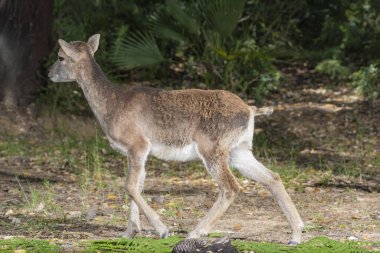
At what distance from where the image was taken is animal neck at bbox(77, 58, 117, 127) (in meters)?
8.27

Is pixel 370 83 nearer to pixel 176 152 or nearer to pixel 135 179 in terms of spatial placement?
pixel 176 152

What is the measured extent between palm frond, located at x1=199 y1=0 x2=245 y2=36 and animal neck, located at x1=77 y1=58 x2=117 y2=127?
236 inches

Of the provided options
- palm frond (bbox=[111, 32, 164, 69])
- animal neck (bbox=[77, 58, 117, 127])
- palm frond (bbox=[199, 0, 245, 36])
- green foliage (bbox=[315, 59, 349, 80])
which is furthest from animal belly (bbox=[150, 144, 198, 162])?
green foliage (bbox=[315, 59, 349, 80])

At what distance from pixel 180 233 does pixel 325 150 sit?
524cm

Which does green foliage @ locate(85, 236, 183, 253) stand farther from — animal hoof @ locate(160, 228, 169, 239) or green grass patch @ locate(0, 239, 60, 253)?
animal hoof @ locate(160, 228, 169, 239)

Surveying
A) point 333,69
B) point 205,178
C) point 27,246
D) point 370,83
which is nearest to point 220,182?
point 27,246

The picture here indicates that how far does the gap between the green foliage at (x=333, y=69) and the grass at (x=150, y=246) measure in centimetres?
968

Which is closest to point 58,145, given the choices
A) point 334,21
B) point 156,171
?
point 156,171

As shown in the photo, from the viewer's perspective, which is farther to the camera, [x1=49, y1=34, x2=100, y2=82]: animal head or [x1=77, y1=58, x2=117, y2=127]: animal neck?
[x1=49, y1=34, x2=100, y2=82]: animal head

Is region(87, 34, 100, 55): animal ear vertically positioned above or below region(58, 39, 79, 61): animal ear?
above

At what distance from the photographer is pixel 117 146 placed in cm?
799

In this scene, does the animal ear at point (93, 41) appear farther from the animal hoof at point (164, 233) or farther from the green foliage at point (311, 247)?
the green foliage at point (311, 247)

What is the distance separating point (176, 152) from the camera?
25.7 ft

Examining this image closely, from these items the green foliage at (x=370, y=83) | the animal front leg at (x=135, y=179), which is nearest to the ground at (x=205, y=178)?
the green foliage at (x=370, y=83)
